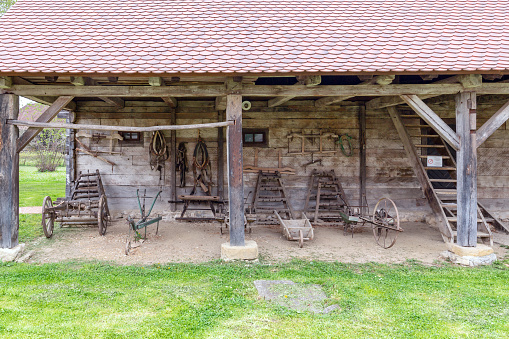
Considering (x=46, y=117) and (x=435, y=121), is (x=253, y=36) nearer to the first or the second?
(x=435, y=121)

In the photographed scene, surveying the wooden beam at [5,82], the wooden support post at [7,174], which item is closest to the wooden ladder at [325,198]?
the wooden support post at [7,174]

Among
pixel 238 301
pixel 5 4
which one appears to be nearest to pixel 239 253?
pixel 238 301

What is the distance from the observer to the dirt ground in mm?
5520

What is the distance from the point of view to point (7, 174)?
527 cm

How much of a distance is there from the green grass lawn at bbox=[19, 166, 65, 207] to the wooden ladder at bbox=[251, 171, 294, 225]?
25.7 feet

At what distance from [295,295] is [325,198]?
14.8ft

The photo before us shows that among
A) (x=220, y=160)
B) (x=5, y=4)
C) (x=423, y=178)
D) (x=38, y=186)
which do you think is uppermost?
(x=5, y=4)

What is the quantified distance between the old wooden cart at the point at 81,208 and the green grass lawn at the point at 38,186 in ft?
14.7

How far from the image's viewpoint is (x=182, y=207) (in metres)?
8.23

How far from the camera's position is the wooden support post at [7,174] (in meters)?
5.25

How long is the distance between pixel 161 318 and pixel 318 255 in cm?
301

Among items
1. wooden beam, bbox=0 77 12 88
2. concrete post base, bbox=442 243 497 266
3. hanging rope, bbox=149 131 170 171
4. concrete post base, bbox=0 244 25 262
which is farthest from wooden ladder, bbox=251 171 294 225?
wooden beam, bbox=0 77 12 88

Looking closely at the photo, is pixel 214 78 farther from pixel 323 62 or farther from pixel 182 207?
pixel 182 207

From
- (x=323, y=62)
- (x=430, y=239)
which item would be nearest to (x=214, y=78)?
(x=323, y=62)
